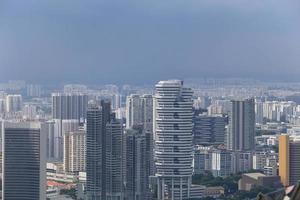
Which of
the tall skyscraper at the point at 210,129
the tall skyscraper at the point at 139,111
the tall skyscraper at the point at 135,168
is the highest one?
the tall skyscraper at the point at 139,111

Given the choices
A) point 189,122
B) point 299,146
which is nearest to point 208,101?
point 189,122

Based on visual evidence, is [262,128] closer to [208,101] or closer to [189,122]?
[208,101]

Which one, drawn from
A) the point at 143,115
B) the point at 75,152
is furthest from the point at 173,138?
the point at 75,152

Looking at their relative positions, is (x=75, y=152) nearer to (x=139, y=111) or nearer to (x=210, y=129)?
(x=139, y=111)

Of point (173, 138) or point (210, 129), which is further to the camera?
point (210, 129)

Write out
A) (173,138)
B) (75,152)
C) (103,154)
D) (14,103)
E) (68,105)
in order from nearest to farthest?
1. (103,154)
2. (75,152)
3. (173,138)
4. (14,103)
5. (68,105)

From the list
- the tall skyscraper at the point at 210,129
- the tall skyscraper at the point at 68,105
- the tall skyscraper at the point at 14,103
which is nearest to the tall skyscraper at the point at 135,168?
the tall skyscraper at the point at 210,129

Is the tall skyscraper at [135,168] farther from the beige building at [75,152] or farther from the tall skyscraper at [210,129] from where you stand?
the tall skyscraper at [210,129]
